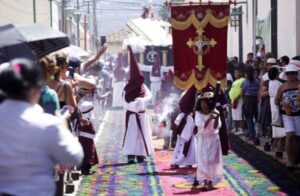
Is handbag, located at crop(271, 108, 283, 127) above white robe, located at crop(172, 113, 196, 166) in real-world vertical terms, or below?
above

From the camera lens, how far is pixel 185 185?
33.7 ft

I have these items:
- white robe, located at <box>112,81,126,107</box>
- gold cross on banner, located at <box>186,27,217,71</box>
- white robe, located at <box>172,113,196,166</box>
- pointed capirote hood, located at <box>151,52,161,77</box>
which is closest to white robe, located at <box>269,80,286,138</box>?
white robe, located at <box>172,113,196,166</box>

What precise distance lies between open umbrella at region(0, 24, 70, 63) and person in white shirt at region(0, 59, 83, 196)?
2248 millimetres

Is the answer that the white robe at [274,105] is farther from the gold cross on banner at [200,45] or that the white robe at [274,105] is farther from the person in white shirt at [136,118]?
the person in white shirt at [136,118]

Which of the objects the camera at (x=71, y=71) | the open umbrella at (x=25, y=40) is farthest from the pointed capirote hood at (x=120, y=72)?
the open umbrella at (x=25, y=40)

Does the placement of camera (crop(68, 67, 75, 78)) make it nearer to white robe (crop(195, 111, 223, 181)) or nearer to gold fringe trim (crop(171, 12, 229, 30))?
white robe (crop(195, 111, 223, 181))

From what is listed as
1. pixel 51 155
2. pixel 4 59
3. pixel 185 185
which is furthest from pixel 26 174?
pixel 185 185

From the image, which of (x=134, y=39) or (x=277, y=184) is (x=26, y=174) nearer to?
(x=277, y=184)

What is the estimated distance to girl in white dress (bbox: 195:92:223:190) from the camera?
988 cm

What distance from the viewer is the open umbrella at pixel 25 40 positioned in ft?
21.3

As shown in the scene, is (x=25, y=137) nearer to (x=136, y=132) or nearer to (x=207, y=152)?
(x=207, y=152)

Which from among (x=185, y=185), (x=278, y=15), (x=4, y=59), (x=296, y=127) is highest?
(x=278, y=15)

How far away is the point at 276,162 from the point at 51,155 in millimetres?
8782

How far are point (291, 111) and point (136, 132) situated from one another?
3.16 metres
